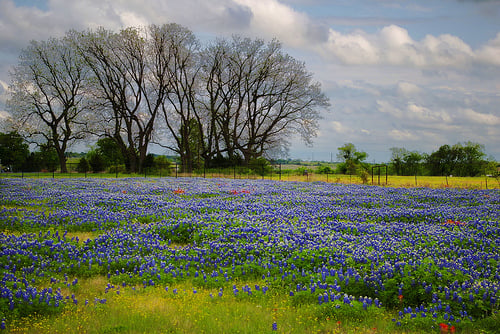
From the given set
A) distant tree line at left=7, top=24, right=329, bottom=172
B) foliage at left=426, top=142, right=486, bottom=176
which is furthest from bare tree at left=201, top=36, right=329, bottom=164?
foliage at left=426, top=142, right=486, bottom=176

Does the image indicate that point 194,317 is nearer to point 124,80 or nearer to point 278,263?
point 278,263

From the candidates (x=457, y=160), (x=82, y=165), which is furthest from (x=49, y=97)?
(x=457, y=160)

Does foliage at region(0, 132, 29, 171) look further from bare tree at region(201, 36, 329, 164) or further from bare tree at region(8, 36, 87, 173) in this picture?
bare tree at region(201, 36, 329, 164)

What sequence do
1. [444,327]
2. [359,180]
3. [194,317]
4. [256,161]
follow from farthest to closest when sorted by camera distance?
[256,161] → [359,180] → [194,317] → [444,327]

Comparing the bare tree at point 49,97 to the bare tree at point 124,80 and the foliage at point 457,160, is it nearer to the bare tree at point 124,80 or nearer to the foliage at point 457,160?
the bare tree at point 124,80

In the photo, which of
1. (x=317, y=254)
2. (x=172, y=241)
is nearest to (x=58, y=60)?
(x=172, y=241)

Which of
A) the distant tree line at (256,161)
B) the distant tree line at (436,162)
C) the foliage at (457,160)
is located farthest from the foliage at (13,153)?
the foliage at (457,160)

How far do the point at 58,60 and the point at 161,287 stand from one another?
59932mm

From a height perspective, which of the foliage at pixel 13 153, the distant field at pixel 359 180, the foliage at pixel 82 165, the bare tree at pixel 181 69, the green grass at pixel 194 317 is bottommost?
the green grass at pixel 194 317

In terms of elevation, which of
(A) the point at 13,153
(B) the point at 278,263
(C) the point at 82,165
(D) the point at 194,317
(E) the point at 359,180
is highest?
(A) the point at 13,153

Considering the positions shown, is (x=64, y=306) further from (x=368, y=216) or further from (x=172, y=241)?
(x=368, y=216)

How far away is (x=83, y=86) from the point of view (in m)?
56.7

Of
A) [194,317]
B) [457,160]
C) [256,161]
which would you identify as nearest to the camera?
[194,317]

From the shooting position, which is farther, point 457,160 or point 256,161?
A: point 457,160
